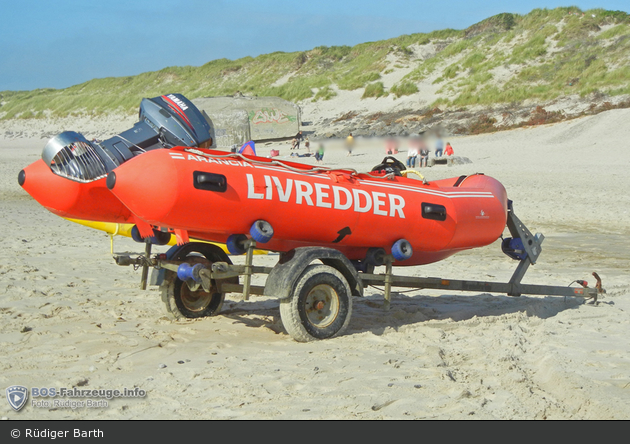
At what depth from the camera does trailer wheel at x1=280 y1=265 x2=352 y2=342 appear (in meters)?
5.39

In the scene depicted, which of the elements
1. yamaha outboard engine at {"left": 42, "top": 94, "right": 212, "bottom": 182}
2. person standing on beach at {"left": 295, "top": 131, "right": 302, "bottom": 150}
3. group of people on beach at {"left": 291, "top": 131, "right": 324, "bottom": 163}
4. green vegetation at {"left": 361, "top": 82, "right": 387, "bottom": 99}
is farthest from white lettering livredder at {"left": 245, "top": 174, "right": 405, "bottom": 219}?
green vegetation at {"left": 361, "top": 82, "right": 387, "bottom": 99}

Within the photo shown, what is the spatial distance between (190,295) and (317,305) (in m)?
1.56

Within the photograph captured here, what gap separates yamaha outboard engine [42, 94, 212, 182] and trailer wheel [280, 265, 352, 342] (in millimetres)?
2050

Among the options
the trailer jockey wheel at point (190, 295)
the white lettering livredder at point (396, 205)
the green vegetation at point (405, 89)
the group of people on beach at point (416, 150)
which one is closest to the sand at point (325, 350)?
the trailer jockey wheel at point (190, 295)

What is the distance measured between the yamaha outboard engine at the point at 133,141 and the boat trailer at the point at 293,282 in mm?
843

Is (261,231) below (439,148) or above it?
below

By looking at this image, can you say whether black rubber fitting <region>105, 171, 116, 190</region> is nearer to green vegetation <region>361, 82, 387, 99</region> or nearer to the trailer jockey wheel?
the trailer jockey wheel

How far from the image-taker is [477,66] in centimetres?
3394

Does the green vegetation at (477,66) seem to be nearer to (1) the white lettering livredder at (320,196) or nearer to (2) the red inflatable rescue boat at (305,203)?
(2) the red inflatable rescue boat at (305,203)

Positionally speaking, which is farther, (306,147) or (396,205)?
(306,147)

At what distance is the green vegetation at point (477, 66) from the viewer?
30.1m

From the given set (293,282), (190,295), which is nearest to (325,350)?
(293,282)

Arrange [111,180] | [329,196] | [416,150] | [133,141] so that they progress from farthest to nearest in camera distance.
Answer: [416,150] → [133,141] → [329,196] → [111,180]

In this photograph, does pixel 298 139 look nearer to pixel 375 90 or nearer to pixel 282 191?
pixel 375 90
